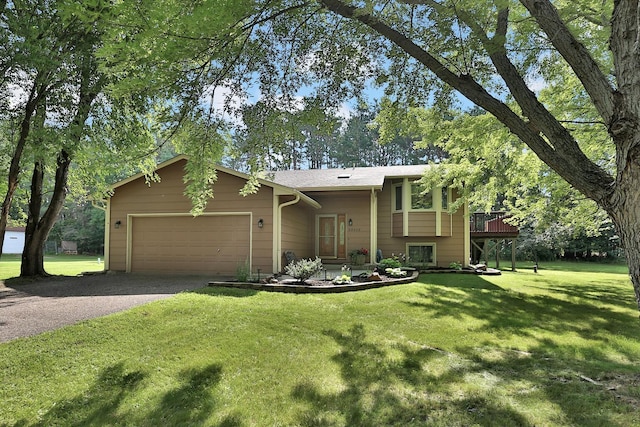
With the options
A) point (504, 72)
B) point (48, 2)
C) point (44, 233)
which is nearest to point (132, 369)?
point (504, 72)

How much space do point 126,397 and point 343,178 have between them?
428 inches

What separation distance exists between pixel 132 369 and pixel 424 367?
3420mm

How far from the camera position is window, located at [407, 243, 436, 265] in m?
13.8

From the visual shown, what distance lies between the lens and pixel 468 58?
556cm

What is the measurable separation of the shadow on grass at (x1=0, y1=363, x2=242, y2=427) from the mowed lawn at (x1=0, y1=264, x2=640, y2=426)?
1cm

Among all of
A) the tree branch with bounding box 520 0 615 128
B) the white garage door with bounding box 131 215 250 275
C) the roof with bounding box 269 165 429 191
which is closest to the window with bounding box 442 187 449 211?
the roof with bounding box 269 165 429 191

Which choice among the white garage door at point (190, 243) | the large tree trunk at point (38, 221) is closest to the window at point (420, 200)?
the white garage door at point (190, 243)

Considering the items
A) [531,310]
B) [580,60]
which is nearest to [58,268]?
[531,310]

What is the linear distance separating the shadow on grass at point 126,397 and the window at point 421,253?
10.7 metres

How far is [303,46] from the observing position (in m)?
6.76

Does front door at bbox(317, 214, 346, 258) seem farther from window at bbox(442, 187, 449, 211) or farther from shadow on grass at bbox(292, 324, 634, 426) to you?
shadow on grass at bbox(292, 324, 634, 426)

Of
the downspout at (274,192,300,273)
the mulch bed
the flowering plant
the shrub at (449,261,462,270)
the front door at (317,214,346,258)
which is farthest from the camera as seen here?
the front door at (317,214,346,258)

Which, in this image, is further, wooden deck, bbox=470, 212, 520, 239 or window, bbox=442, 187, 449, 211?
wooden deck, bbox=470, 212, 520, 239

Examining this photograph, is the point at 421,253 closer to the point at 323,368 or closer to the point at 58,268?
the point at 323,368
